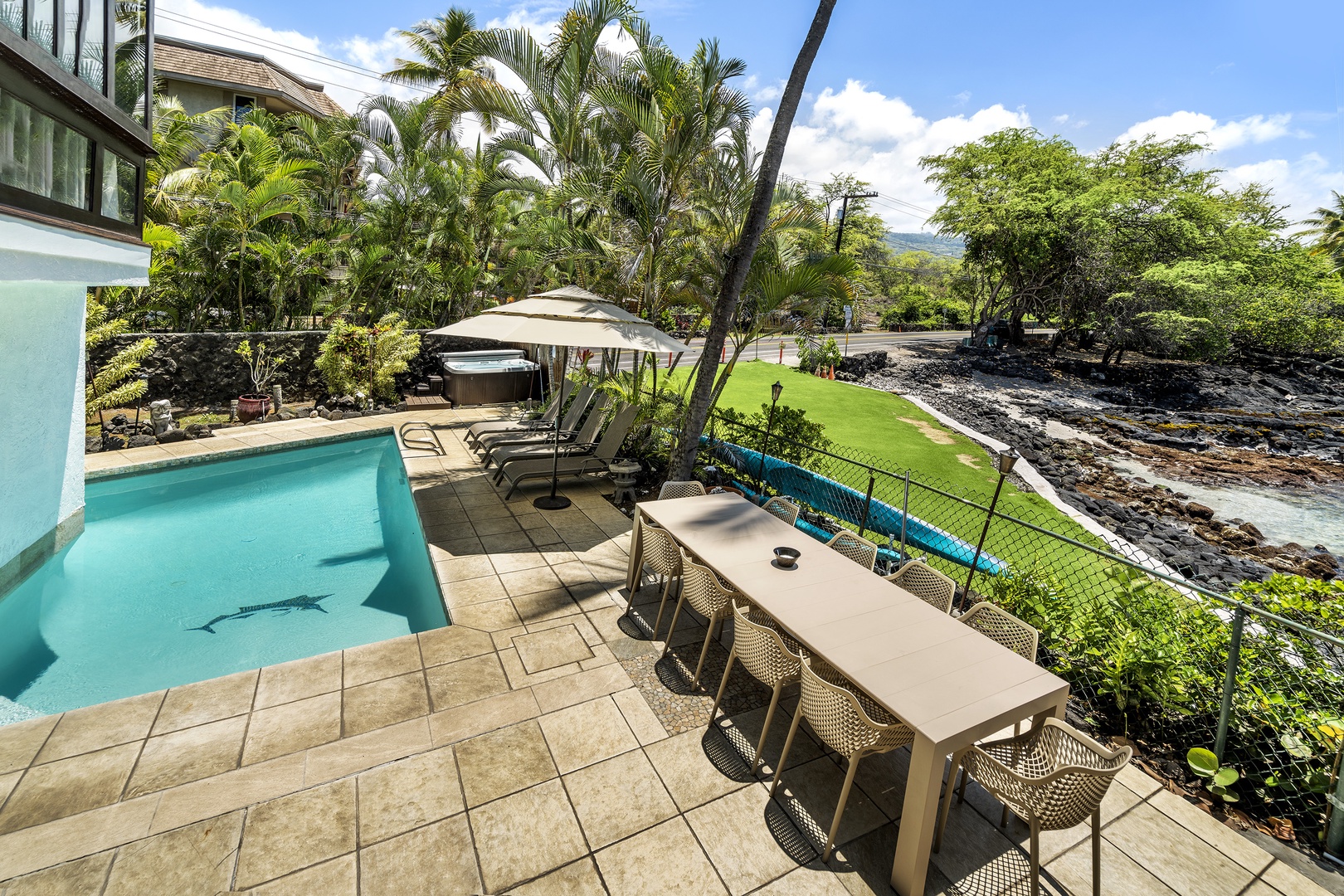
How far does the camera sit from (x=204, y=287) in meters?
14.1

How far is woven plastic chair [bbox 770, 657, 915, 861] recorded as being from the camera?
3.06 metres

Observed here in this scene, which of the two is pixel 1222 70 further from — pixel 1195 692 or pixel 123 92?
A: pixel 123 92

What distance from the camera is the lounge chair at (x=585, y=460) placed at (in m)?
8.36

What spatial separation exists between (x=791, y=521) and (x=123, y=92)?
903 cm

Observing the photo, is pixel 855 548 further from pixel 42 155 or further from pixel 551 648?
pixel 42 155

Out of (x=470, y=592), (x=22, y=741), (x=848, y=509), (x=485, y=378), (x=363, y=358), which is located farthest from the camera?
(x=485, y=378)

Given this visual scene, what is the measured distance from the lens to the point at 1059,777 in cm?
277

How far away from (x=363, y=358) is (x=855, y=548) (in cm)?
1214

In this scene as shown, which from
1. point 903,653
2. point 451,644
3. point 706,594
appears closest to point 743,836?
point 903,653

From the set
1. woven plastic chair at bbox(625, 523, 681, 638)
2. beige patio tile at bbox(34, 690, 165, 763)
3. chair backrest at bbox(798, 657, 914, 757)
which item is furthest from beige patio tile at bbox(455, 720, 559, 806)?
beige patio tile at bbox(34, 690, 165, 763)

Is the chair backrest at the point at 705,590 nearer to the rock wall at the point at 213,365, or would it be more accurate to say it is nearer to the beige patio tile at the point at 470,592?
the beige patio tile at the point at 470,592

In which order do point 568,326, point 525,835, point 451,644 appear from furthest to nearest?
point 568,326
point 451,644
point 525,835

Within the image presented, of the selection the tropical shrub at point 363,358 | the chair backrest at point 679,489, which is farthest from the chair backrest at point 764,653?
the tropical shrub at point 363,358

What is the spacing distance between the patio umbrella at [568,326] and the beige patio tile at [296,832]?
4409mm
